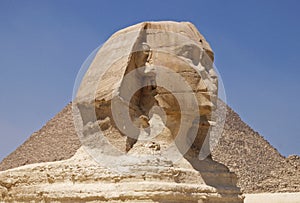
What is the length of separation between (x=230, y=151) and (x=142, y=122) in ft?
312

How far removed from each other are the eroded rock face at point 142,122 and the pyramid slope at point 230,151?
8287 centimetres

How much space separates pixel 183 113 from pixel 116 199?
163 centimetres

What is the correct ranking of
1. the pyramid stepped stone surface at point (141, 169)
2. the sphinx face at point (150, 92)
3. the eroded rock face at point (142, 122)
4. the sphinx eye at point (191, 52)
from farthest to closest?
the sphinx eye at point (191, 52) → the sphinx face at point (150, 92) → the eroded rock face at point (142, 122) → the pyramid stepped stone surface at point (141, 169)

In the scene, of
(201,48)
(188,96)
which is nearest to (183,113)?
(188,96)

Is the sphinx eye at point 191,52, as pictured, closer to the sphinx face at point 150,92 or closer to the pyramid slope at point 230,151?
the sphinx face at point 150,92

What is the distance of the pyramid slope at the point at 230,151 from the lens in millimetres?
97938

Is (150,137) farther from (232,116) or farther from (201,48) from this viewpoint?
(232,116)

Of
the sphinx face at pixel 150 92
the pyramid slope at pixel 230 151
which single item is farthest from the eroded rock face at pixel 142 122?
the pyramid slope at pixel 230 151

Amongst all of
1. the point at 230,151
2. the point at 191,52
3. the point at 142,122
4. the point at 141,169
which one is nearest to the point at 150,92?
the point at 142,122

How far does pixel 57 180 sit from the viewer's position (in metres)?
10.5

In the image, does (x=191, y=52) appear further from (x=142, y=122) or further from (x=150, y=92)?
(x=142, y=122)

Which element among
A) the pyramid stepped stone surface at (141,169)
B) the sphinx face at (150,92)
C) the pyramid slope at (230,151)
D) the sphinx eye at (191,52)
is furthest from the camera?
the pyramid slope at (230,151)

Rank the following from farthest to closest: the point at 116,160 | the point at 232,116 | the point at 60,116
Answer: the point at 232,116, the point at 60,116, the point at 116,160

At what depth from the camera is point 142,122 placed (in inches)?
406
